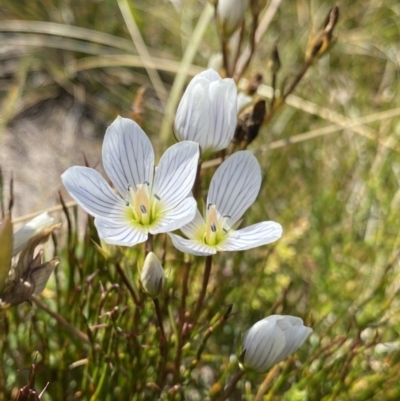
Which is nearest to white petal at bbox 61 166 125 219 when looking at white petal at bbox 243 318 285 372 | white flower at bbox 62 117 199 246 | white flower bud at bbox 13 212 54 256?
white flower at bbox 62 117 199 246

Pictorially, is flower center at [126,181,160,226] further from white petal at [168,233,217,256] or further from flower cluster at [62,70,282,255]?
white petal at [168,233,217,256]

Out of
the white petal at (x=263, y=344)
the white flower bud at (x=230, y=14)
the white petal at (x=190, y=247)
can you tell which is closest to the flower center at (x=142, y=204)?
the white petal at (x=190, y=247)

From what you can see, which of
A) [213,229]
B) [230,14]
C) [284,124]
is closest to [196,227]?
[213,229]

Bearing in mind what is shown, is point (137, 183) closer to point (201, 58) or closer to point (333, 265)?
point (333, 265)

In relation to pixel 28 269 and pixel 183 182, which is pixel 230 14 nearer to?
pixel 183 182

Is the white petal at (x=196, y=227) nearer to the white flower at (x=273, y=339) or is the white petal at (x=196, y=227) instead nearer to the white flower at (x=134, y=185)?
the white flower at (x=134, y=185)
